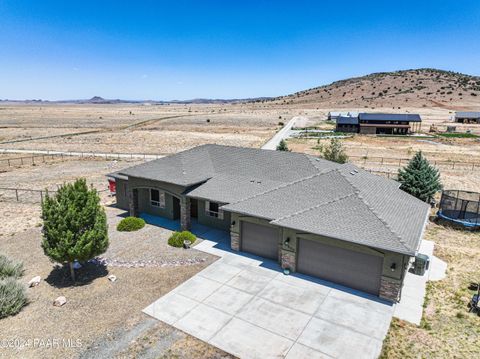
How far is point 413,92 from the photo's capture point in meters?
164

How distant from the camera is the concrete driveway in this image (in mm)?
12201

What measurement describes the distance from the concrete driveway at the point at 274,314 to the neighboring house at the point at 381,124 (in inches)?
2894

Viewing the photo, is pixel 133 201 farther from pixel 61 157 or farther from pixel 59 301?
pixel 61 157

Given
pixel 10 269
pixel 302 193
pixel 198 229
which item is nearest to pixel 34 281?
pixel 10 269

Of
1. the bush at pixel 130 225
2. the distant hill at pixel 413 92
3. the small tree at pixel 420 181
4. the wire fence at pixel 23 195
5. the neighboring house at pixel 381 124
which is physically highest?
the distant hill at pixel 413 92

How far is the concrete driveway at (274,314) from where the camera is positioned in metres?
12.2

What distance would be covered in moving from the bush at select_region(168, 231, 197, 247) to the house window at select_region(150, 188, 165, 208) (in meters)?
4.82

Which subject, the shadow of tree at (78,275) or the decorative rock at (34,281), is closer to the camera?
the decorative rock at (34,281)

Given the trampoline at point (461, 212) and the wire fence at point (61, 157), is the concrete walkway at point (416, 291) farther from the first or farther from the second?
the wire fence at point (61, 157)

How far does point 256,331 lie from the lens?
13.0 m

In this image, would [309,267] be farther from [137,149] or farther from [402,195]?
[137,149]

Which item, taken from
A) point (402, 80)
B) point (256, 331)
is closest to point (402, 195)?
point (256, 331)

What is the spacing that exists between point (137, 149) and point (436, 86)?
16692 cm

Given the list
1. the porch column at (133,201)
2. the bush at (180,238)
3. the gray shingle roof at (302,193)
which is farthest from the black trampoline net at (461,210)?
the porch column at (133,201)
